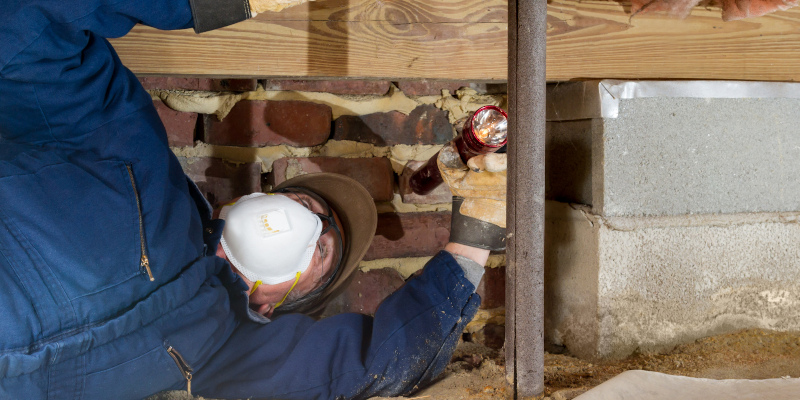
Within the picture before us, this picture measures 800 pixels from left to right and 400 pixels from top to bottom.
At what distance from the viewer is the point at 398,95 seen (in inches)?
48.8

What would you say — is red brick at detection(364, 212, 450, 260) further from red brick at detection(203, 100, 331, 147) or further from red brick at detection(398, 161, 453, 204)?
red brick at detection(203, 100, 331, 147)

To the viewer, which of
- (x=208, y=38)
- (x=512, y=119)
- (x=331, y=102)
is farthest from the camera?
(x=331, y=102)

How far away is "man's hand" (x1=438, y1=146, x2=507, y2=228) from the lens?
102 centimetres

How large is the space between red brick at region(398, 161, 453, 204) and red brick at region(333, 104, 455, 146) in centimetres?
6

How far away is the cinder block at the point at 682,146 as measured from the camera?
1030 mm

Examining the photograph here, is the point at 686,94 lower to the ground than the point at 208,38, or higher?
lower

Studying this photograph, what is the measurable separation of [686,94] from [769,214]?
330 millimetres

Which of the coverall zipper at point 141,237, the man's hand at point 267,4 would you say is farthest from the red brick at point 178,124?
the man's hand at point 267,4

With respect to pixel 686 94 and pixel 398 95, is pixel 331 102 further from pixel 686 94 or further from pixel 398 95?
pixel 686 94

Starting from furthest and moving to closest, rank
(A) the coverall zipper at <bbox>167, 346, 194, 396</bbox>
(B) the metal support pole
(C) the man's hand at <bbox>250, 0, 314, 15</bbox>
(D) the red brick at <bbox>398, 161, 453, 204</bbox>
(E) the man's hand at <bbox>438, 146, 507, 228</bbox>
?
(D) the red brick at <bbox>398, 161, 453, 204</bbox> → (E) the man's hand at <bbox>438, 146, 507, 228</bbox> → (A) the coverall zipper at <bbox>167, 346, 194, 396</bbox> → (C) the man's hand at <bbox>250, 0, 314, 15</bbox> → (B) the metal support pole

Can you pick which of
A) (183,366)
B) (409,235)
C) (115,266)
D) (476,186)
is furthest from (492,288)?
(115,266)

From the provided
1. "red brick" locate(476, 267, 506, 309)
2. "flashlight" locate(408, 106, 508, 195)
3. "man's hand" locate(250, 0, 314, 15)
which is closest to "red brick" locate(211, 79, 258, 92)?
"man's hand" locate(250, 0, 314, 15)

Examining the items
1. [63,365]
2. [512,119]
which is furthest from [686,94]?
[63,365]

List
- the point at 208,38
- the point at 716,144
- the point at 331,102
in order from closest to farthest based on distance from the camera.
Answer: the point at 208,38, the point at 716,144, the point at 331,102
